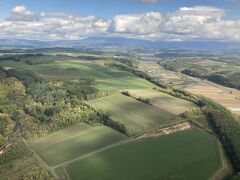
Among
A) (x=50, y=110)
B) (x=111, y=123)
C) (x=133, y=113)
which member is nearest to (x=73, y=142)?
(x=111, y=123)

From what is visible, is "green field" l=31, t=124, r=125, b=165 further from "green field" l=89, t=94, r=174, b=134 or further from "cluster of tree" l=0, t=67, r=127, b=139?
"green field" l=89, t=94, r=174, b=134

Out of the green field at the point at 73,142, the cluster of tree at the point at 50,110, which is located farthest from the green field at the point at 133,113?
the green field at the point at 73,142

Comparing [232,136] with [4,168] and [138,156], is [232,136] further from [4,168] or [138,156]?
[4,168]

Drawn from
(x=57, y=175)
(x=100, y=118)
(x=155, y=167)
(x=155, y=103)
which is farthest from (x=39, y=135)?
(x=155, y=103)

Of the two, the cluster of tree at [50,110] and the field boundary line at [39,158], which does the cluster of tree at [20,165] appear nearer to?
the field boundary line at [39,158]

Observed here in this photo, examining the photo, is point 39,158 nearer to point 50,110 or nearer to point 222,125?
point 50,110
